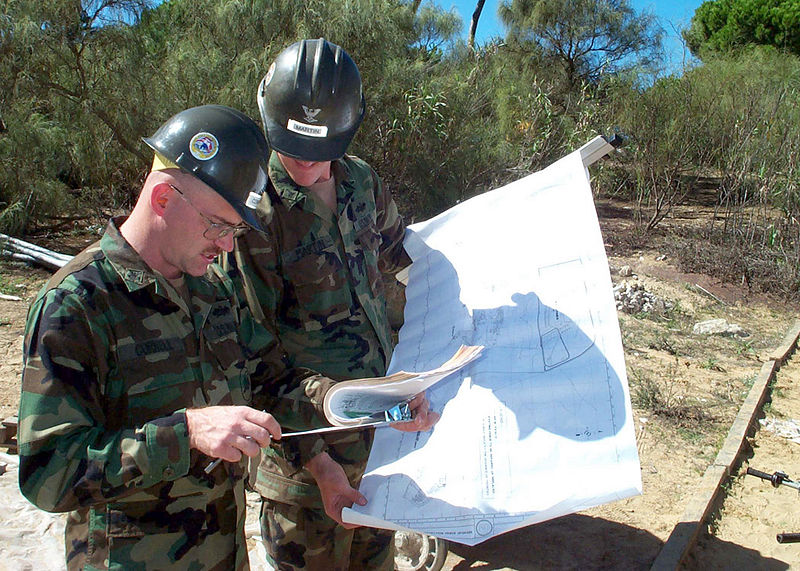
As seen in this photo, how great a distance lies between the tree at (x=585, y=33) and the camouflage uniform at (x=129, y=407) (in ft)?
68.0

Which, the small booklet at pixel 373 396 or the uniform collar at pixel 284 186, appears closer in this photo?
the small booklet at pixel 373 396

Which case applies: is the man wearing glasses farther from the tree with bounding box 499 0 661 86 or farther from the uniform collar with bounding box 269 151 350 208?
the tree with bounding box 499 0 661 86

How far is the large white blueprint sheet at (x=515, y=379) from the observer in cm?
163

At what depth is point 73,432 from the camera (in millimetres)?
1415

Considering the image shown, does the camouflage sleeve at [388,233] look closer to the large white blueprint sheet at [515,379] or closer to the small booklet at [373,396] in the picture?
the large white blueprint sheet at [515,379]

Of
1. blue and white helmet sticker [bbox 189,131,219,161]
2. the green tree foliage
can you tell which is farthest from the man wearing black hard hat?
the green tree foliage

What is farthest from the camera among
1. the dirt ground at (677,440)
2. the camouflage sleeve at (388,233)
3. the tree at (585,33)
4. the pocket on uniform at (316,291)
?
the tree at (585,33)

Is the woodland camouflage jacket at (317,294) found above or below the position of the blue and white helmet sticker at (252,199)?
below

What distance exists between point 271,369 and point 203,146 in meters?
0.72

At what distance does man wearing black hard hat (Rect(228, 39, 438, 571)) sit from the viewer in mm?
2125

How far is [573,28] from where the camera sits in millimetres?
21359

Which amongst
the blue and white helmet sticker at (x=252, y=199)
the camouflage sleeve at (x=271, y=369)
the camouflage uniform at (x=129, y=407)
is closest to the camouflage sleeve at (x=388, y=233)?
the camouflage sleeve at (x=271, y=369)

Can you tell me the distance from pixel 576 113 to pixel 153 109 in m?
8.97

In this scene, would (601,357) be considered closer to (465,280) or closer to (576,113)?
(465,280)
